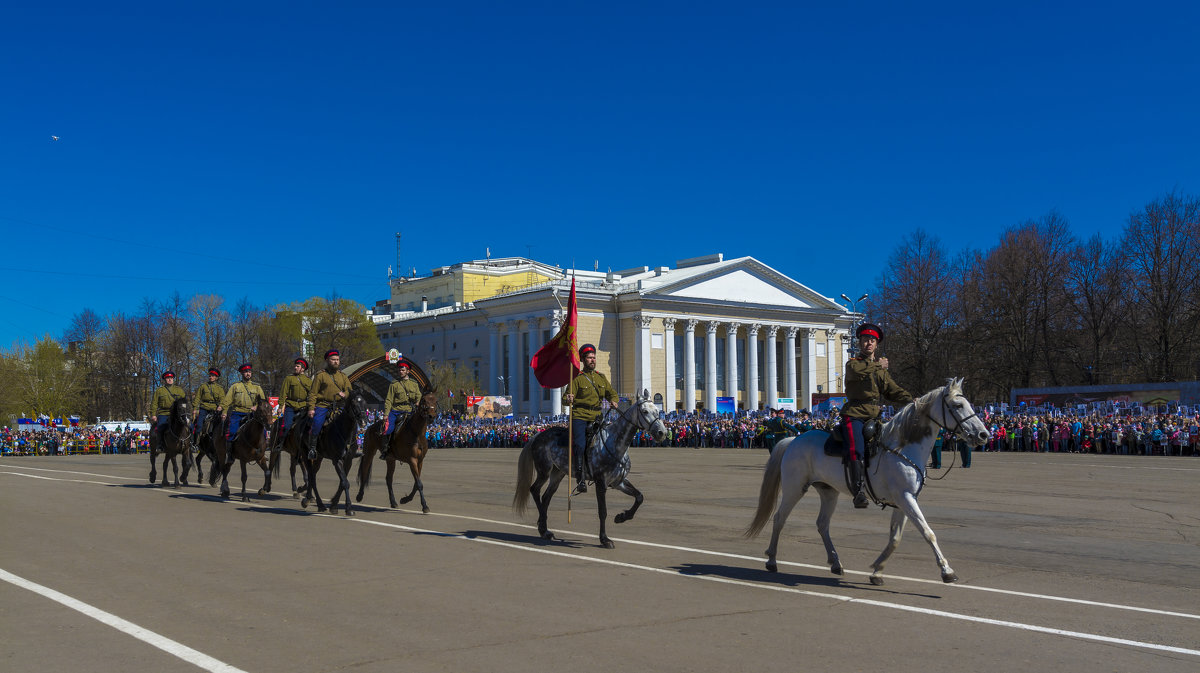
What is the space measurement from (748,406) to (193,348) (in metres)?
51.6

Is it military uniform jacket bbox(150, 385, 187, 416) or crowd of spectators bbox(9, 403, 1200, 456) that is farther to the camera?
crowd of spectators bbox(9, 403, 1200, 456)

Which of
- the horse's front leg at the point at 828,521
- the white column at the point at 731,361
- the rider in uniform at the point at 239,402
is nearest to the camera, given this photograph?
the horse's front leg at the point at 828,521

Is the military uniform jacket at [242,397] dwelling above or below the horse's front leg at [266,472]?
above

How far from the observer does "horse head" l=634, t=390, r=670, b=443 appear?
1118 cm

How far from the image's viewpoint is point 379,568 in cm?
992

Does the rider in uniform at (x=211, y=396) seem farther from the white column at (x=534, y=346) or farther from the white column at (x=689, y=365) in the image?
the white column at (x=689, y=365)

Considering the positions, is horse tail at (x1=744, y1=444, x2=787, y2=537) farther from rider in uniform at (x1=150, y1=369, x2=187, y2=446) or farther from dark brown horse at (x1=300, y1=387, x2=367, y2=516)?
rider in uniform at (x1=150, y1=369, x2=187, y2=446)

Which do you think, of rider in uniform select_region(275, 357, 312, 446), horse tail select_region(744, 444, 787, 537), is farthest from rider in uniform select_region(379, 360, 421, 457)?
horse tail select_region(744, 444, 787, 537)

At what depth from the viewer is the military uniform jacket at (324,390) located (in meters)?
16.1

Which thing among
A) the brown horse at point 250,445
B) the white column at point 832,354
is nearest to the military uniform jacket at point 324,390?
the brown horse at point 250,445

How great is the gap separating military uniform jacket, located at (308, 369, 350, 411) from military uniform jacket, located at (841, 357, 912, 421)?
30.3 ft

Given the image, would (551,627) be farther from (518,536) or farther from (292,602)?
(518,536)

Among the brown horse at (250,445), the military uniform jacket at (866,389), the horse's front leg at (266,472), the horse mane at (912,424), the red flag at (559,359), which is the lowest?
the horse's front leg at (266,472)

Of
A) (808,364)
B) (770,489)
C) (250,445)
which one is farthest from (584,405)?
(808,364)
